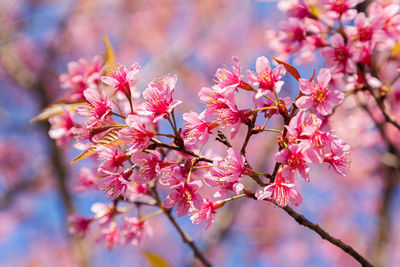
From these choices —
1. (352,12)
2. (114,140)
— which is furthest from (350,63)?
(114,140)

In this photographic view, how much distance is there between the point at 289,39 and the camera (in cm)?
179

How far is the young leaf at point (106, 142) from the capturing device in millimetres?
1225

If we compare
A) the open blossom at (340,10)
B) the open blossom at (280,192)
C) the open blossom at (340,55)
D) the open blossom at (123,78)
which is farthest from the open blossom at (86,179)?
the open blossom at (340,10)

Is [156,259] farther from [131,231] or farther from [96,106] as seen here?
→ [96,106]

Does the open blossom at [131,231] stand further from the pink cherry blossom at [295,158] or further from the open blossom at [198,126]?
the pink cherry blossom at [295,158]

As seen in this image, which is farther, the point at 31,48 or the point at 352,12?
the point at 31,48

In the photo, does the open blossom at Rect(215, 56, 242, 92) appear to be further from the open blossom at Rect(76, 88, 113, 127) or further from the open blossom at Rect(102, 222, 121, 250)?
the open blossom at Rect(102, 222, 121, 250)

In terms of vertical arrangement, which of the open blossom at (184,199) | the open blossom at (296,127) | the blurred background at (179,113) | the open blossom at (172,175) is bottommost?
the blurred background at (179,113)

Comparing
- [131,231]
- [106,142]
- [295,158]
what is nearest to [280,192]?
[295,158]

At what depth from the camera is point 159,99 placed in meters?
1.21

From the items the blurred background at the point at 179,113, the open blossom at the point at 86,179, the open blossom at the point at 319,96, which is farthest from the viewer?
the blurred background at the point at 179,113

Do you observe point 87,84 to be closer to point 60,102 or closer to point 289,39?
point 60,102

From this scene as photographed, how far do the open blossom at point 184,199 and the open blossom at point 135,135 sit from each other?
0.59 feet

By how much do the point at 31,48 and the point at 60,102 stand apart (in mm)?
8108
